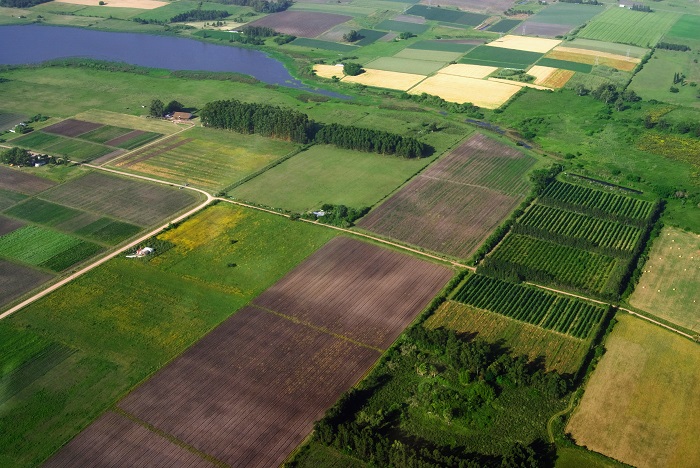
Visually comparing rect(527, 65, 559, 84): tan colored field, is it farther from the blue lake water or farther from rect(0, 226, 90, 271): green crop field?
rect(0, 226, 90, 271): green crop field

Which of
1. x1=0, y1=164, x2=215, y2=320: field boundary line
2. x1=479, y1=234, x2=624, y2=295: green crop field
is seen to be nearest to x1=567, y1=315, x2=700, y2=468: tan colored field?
x1=479, y1=234, x2=624, y2=295: green crop field

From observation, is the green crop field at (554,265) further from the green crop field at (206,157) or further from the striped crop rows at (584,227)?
the green crop field at (206,157)

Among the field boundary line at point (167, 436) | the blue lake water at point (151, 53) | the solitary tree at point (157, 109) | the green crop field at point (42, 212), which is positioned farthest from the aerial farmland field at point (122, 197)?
the blue lake water at point (151, 53)

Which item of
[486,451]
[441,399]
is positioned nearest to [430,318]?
[441,399]

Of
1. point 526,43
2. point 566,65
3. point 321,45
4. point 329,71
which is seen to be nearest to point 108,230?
point 329,71

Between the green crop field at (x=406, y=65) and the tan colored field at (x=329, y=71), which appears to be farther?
the green crop field at (x=406, y=65)

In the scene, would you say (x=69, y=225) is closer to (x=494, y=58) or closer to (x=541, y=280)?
(x=541, y=280)
